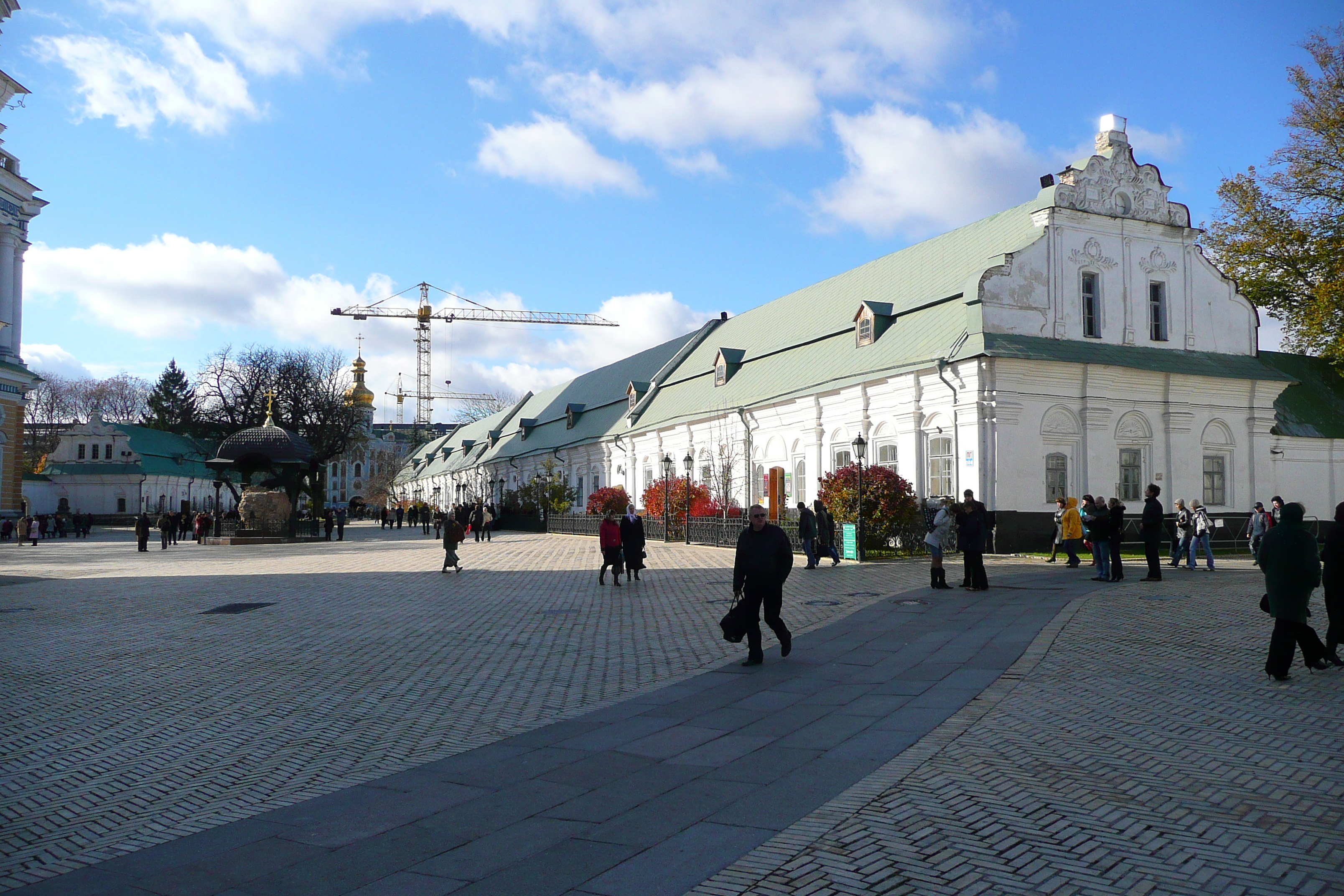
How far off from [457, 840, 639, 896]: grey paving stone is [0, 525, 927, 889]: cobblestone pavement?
7.07 feet

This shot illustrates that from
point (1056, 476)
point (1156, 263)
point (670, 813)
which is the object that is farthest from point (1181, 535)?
point (670, 813)

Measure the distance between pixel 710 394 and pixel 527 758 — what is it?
38.5m

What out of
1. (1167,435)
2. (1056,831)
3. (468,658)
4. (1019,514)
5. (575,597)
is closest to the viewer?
(1056,831)

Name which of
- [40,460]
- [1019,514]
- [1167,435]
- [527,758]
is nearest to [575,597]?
[527,758]

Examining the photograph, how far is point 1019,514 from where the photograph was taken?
27.6m

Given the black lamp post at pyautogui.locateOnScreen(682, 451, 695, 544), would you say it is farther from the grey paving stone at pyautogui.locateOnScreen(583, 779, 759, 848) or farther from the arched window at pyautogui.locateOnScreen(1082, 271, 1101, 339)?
the grey paving stone at pyautogui.locateOnScreen(583, 779, 759, 848)

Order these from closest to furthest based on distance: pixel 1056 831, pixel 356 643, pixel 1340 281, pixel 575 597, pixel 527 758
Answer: pixel 1056 831 → pixel 527 758 → pixel 356 643 → pixel 575 597 → pixel 1340 281

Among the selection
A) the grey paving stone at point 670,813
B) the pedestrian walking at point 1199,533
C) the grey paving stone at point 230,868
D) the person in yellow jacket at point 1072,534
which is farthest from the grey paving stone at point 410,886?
the pedestrian walking at point 1199,533

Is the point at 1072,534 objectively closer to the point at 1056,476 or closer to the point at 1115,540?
the point at 1115,540

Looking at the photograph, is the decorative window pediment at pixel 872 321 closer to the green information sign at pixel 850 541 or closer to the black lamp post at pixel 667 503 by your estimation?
the black lamp post at pixel 667 503

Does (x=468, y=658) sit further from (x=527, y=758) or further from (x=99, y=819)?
(x=99, y=819)

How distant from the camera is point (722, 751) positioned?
23.8 ft

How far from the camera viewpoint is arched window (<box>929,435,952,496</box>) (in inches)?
1150

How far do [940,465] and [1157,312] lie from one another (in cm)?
925
